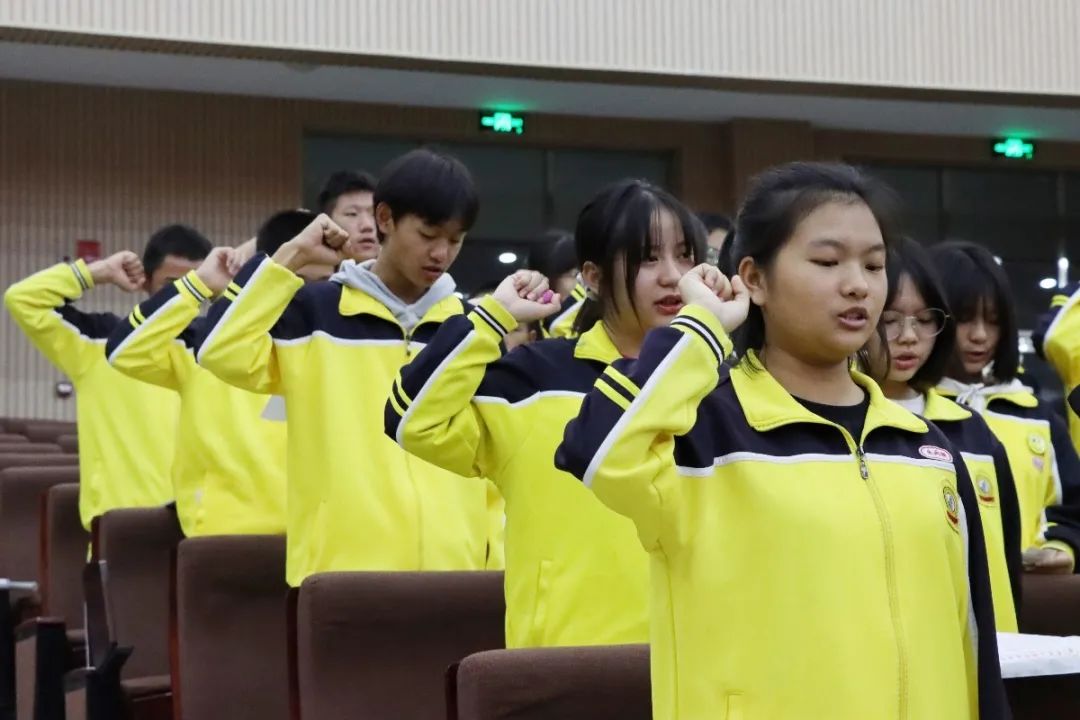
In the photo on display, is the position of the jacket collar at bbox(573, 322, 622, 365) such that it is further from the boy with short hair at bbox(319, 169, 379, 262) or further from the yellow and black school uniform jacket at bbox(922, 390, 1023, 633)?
the boy with short hair at bbox(319, 169, 379, 262)

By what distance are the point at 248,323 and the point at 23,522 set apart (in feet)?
8.47

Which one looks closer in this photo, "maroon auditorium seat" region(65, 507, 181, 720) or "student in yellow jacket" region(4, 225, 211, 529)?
"maroon auditorium seat" region(65, 507, 181, 720)

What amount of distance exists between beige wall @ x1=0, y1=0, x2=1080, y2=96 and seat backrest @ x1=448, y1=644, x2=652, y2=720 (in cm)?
677

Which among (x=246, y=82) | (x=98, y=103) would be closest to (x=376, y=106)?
(x=246, y=82)

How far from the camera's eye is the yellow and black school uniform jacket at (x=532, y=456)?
2504mm

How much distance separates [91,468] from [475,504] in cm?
225

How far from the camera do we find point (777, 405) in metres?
1.87

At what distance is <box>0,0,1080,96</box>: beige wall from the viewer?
27.1 feet

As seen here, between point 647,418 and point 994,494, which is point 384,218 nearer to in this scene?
point 994,494

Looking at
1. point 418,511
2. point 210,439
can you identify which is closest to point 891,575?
point 418,511

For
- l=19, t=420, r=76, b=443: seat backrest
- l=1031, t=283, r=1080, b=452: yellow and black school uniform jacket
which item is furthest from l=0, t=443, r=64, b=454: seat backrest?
l=1031, t=283, r=1080, b=452: yellow and black school uniform jacket

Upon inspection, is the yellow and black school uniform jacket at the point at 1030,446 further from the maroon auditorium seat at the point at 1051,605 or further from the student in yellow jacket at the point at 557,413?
the student in yellow jacket at the point at 557,413

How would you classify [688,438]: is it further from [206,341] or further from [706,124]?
[706,124]

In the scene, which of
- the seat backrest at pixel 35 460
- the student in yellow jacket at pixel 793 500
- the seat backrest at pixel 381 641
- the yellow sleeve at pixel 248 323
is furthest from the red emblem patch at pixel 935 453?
the seat backrest at pixel 35 460
